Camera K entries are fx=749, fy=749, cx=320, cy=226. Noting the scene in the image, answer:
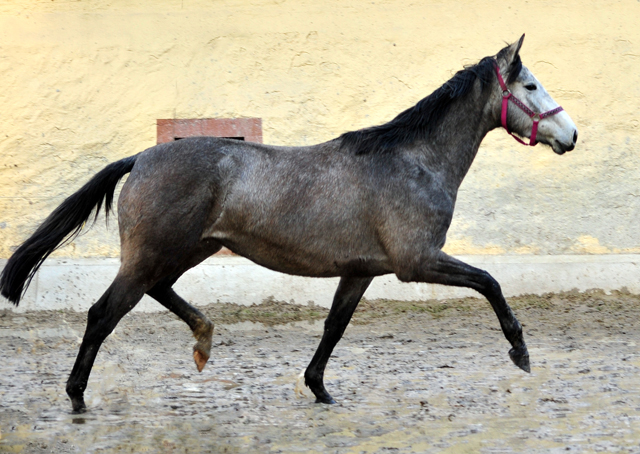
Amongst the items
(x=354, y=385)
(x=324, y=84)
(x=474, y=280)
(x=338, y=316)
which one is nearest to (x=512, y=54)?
(x=474, y=280)

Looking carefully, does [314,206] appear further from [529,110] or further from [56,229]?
[56,229]

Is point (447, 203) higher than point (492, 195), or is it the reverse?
point (447, 203)

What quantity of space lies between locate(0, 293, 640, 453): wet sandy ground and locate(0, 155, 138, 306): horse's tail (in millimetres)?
685

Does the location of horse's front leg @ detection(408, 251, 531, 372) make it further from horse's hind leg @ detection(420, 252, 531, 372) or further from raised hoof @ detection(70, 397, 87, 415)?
raised hoof @ detection(70, 397, 87, 415)

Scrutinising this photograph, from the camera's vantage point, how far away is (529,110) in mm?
4402

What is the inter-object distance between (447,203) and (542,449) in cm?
149

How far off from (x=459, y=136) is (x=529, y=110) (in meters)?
0.44

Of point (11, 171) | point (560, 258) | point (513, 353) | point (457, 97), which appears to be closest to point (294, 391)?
point (513, 353)

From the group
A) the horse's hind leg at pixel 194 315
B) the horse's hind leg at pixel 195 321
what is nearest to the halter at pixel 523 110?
the horse's hind leg at pixel 194 315

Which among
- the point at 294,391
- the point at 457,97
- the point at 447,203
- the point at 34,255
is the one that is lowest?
the point at 294,391

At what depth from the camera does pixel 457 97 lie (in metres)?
4.46

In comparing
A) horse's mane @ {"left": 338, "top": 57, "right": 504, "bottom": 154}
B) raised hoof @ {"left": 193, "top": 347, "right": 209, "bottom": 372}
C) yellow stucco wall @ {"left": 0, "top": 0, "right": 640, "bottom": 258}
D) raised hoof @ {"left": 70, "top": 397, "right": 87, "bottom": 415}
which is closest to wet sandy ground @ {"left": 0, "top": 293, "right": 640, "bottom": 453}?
raised hoof @ {"left": 70, "top": 397, "right": 87, "bottom": 415}

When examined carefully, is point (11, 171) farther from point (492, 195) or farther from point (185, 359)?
point (492, 195)

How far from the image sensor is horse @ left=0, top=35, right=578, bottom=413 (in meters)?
4.05
